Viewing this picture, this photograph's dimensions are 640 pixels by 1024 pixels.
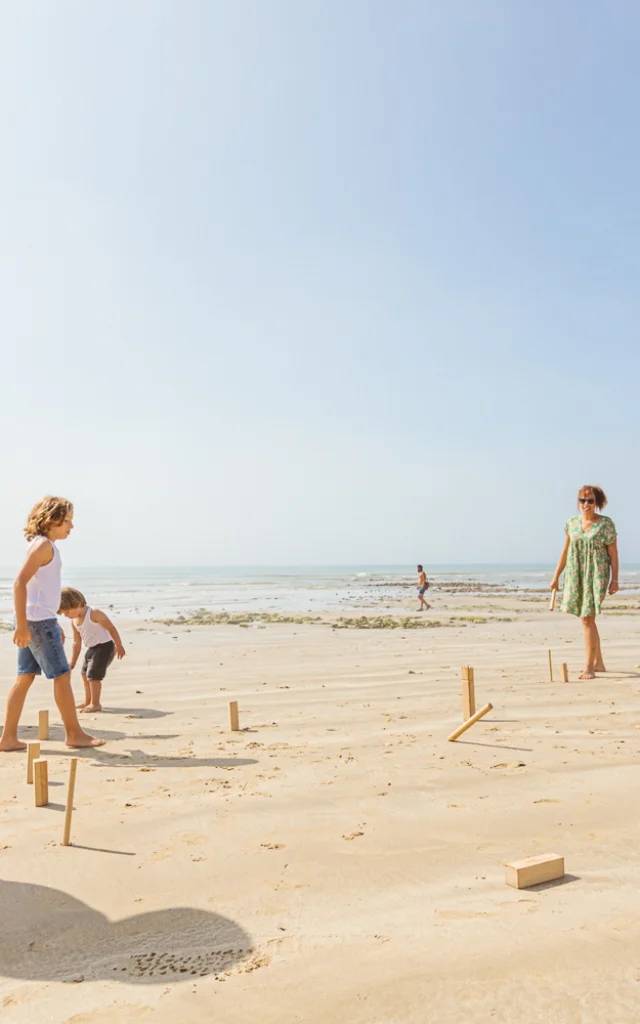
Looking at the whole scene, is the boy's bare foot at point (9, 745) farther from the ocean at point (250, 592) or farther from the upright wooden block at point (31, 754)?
the ocean at point (250, 592)

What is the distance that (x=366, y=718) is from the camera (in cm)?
598

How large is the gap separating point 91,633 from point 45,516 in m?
2.20

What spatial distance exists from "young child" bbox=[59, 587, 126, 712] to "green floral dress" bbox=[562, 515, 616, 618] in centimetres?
504

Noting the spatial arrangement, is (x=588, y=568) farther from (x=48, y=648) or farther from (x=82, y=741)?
(x=48, y=648)

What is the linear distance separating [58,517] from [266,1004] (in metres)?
4.20

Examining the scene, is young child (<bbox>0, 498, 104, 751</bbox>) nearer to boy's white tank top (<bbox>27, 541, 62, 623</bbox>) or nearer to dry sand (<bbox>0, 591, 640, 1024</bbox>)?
boy's white tank top (<bbox>27, 541, 62, 623</bbox>)

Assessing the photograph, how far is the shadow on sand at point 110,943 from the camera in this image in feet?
7.48

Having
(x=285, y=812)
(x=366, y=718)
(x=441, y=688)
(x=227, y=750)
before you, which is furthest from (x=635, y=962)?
(x=441, y=688)

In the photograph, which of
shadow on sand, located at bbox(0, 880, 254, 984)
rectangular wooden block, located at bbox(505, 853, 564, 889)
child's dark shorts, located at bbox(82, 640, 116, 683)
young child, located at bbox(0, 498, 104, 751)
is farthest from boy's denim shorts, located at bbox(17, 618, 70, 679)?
rectangular wooden block, located at bbox(505, 853, 564, 889)

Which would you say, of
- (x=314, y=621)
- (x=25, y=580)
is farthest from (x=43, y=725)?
(x=314, y=621)

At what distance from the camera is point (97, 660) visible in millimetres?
7207

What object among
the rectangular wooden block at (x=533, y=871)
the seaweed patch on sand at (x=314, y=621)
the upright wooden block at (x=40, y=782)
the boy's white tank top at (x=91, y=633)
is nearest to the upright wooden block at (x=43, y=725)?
the boy's white tank top at (x=91, y=633)

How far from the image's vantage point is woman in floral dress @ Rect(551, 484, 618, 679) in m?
→ 7.85

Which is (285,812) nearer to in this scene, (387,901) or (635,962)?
(387,901)
